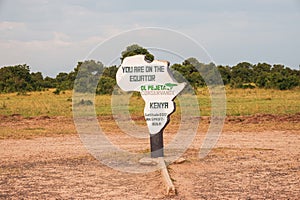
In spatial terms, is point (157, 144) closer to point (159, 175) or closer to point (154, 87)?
point (154, 87)

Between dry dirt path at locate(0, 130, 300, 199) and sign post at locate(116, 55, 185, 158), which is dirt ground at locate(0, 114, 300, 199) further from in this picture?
sign post at locate(116, 55, 185, 158)

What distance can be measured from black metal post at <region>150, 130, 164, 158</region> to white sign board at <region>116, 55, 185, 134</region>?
3.8 inches

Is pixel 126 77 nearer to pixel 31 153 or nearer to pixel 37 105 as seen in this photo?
pixel 31 153

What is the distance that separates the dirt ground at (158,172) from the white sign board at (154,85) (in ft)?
3.25

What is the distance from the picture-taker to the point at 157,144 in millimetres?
10172

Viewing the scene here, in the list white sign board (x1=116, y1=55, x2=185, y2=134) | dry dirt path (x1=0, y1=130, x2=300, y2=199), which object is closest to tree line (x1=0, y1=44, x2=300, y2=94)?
dry dirt path (x1=0, y1=130, x2=300, y2=199)

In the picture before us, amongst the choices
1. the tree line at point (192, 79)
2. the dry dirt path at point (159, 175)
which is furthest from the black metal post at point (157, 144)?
the tree line at point (192, 79)

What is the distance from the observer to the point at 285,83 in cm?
3497

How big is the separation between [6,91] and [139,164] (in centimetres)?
3075

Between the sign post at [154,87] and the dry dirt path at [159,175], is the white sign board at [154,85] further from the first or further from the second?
the dry dirt path at [159,175]

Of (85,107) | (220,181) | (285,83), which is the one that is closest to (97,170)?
(220,181)

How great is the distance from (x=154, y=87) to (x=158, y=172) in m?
1.68

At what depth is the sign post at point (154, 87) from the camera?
10008mm

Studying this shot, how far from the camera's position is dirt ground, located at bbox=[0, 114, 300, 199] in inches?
307
